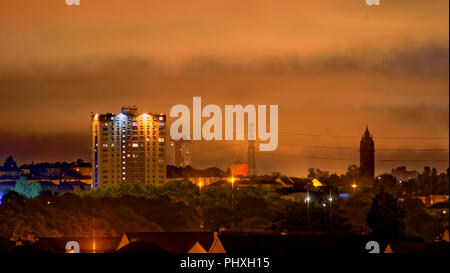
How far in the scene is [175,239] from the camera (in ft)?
157

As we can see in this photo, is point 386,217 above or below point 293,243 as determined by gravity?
above

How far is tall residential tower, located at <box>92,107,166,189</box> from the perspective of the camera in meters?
178

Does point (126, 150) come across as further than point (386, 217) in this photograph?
Yes

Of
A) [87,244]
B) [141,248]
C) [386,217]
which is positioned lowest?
[87,244]

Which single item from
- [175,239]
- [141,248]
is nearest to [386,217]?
[175,239]

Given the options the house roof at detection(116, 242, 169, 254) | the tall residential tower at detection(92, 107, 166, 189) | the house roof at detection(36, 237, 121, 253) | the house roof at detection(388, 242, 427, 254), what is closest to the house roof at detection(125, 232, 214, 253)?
the house roof at detection(36, 237, 121, 253)

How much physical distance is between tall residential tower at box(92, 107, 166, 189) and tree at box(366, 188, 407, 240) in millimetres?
117099

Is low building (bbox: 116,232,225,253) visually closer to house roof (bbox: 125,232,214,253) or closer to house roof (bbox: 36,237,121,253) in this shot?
house roof (bbox: 125,232,214,253)

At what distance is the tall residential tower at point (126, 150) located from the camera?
178 m

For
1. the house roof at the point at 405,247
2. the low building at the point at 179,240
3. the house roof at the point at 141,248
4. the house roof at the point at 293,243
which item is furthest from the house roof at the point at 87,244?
the house roof at the point at 405,247

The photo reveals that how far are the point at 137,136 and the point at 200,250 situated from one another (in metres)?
145

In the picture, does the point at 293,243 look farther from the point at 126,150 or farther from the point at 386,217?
the point at 126,150

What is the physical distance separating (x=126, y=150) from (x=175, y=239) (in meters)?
136
